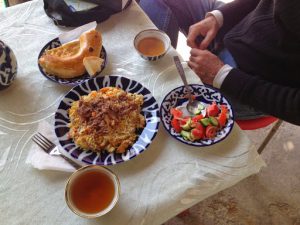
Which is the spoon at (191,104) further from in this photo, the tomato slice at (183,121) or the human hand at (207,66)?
the human hand at (207,66)

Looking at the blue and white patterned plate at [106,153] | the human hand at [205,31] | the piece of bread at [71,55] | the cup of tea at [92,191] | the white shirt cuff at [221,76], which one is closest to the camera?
the cup of tea at [92,191]

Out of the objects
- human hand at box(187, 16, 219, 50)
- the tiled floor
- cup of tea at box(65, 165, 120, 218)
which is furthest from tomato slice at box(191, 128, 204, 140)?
the tiled floor

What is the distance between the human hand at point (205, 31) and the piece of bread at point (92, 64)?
0.44 m

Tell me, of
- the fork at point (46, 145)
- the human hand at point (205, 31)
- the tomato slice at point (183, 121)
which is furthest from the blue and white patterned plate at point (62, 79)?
the human hand at point (205, 31)

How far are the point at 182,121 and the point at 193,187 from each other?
174 millimetres

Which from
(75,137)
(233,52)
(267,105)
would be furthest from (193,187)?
(233,52)

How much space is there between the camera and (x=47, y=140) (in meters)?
0.74

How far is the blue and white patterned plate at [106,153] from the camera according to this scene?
0.72 meters

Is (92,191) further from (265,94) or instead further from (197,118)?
(265,94)

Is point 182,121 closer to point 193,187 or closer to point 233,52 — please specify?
point 193,187

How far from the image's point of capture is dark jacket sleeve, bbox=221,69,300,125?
2.91 ft

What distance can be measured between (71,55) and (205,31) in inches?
21.1

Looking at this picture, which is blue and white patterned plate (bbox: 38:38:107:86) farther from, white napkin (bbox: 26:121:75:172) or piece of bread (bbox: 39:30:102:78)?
white napkin (bbox: 26:121:75:172)

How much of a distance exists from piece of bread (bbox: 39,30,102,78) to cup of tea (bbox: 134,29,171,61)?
0.12 metres
